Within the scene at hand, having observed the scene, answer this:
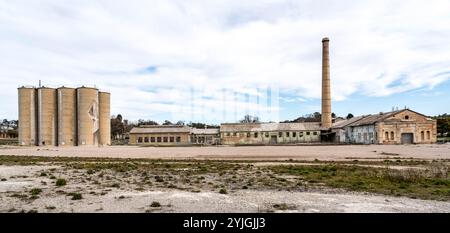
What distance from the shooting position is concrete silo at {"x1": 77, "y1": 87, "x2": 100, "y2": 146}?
72.9 metres

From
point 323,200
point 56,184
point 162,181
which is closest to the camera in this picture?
point 323,200

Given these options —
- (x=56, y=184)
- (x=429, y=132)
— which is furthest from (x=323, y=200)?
(x=429, y=132)

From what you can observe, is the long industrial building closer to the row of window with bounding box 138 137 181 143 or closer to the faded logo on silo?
the row of window with bounding box 138 137 181 143

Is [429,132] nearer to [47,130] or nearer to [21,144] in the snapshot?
[47,130]

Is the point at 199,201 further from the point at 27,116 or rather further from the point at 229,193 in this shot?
the point at 27,116

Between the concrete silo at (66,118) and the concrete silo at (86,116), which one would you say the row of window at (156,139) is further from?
the concrete silo at (66,118)

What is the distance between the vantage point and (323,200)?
409 inches

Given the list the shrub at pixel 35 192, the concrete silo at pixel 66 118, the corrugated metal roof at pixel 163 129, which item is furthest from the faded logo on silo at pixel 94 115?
the shrub at pixel 35 192
